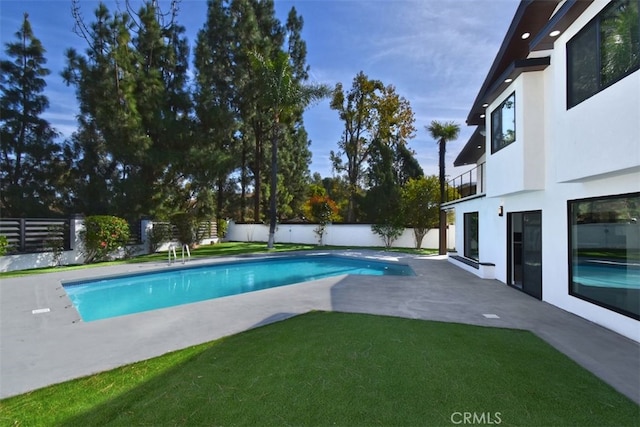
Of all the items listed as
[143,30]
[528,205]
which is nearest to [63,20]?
[143,30]

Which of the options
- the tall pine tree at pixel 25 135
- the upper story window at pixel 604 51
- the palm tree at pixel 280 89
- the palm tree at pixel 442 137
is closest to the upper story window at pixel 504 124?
the upper story window at pixel 604 51

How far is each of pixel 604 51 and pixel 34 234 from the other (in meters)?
17.5

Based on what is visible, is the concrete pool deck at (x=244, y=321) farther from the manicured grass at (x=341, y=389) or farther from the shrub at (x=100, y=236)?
the shrub at (x=100, y=236)

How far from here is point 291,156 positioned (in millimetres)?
29234

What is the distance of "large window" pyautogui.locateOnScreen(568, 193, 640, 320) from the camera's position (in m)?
4.98

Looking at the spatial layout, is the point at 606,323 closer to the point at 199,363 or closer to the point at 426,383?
the point at 426,383

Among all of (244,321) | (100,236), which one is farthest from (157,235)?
(244,321)

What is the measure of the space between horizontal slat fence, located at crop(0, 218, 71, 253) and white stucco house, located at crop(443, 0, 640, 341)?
623 inches

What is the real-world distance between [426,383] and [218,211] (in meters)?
24.4

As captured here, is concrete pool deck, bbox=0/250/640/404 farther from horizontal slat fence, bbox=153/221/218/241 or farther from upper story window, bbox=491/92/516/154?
horizontal slat fence, bbox=153/221/218/241

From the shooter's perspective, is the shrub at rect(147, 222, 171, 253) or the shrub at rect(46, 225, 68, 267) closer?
the shrub at rect(46, 225, 68, 267)

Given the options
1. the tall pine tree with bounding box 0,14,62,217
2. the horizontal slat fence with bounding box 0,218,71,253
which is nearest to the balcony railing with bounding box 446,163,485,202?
the horizontal slat fence with bounding box 0,218,71,253

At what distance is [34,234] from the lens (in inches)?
500

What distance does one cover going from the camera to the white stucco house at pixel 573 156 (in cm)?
466
